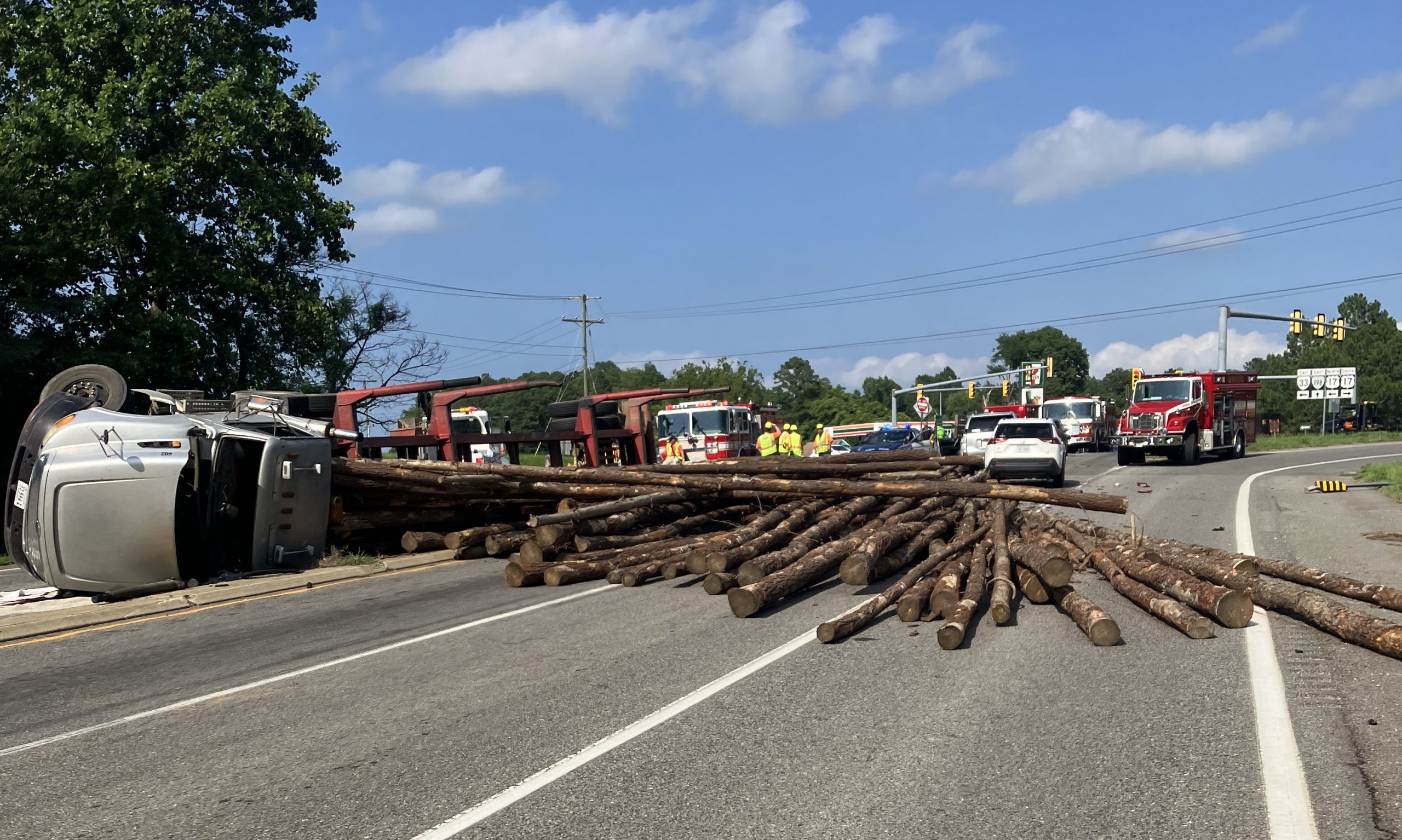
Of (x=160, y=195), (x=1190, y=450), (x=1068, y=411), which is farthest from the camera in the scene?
(x=1068, y=411)

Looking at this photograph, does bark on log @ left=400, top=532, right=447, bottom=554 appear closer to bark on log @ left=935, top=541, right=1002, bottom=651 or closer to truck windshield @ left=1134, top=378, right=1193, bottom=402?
bark on log @ left=935, top=541, right=1002, bottom=651

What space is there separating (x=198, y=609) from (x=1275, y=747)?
374 inches

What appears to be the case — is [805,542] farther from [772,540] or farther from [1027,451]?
[1027,451]

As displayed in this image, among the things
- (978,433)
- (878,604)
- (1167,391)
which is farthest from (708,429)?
(878,604)

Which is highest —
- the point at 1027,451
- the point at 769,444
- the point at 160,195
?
the point at 160,195

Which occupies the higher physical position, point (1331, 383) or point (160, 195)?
point (160, 195)

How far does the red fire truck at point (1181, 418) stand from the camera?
34938 millimetres

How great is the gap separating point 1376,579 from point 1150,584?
3030 millimetres

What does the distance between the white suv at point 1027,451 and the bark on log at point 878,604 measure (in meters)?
14.5

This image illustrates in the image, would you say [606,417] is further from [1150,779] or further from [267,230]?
[1150,779]

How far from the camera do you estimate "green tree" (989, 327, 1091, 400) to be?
568ft

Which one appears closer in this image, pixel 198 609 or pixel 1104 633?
pixel 1104 633

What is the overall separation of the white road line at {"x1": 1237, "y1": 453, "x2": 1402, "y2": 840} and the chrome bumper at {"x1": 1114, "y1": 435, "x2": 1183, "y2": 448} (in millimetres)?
27028

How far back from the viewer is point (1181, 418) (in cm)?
3506
